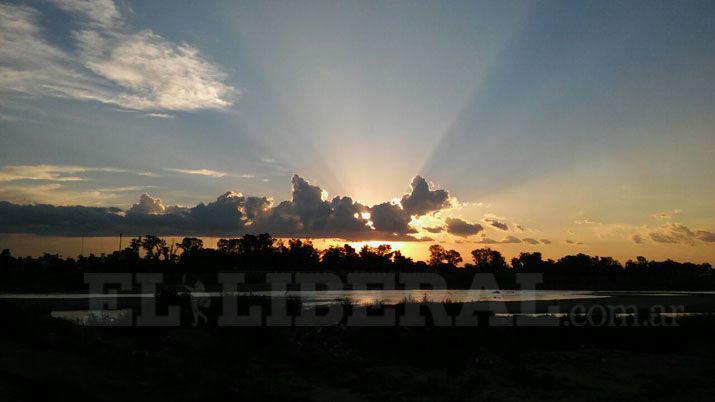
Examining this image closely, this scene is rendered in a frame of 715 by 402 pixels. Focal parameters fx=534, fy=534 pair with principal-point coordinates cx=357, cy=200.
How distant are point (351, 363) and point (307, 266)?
345 ft

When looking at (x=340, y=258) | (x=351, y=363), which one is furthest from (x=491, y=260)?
(x=351, y=363)

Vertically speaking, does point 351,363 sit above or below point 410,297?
above

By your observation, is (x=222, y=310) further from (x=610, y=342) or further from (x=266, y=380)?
(x=610, y=342)

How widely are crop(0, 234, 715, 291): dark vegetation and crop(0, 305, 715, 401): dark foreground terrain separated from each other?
63152 mm

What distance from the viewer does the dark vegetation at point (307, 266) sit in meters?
92.5

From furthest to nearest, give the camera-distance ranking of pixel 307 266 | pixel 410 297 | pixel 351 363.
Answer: pixel 307 266
pixel 410 297
pixel 351 363

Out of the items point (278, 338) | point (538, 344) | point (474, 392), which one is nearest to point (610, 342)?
point (538, 344)

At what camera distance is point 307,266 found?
403 feet

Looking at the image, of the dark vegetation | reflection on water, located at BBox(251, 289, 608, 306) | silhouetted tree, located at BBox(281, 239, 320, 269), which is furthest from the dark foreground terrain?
silhouetted tree, located at BBox(281, 239, 320, 269)

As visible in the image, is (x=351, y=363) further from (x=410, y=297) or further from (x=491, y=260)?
(x=491, y=260)

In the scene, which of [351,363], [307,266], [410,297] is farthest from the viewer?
[307,266]

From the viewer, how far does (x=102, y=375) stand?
11.4m

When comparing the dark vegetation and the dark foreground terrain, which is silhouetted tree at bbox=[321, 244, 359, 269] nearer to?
the dark vegetation

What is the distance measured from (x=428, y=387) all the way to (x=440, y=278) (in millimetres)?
88658
